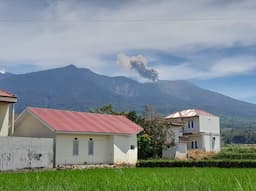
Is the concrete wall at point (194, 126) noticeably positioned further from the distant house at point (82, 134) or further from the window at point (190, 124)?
the distant house at point (82, 134)

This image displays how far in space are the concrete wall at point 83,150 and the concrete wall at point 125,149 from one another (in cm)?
57

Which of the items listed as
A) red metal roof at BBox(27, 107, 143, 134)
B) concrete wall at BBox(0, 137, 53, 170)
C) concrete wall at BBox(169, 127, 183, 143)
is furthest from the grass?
concrete wall at BBox(169, 127, 183, 143)

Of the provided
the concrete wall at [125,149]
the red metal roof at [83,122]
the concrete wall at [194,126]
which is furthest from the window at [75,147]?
the concrete wall at [194,126]

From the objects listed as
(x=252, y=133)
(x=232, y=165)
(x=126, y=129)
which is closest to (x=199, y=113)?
(x=126, y=129)

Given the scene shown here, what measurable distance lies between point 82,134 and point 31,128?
360 centimetres

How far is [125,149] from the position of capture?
119 feet

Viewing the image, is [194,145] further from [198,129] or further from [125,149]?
[125,149]

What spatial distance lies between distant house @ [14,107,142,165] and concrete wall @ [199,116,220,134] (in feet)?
67.9

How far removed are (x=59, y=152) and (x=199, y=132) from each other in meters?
29.9

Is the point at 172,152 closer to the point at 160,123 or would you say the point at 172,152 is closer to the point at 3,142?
the point at 160,123

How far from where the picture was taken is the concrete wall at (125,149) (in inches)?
1384

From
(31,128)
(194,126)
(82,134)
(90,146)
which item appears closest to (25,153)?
(31,128)

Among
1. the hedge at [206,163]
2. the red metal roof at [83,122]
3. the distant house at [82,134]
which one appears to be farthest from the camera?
the red metal roof at [83,122]

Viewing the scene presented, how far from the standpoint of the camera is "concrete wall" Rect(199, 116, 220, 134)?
57097 millimetres
